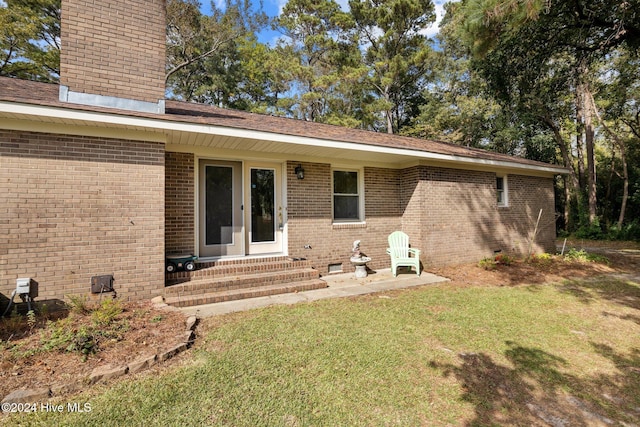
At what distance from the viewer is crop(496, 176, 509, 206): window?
9.46 m

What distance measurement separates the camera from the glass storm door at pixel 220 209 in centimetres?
627

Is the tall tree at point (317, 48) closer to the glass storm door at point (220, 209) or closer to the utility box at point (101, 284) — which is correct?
the glass storm door at point (220, 209)

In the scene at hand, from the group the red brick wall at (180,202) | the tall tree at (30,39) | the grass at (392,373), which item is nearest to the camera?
the grass at (392,373)

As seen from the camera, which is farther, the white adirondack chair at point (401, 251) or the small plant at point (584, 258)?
the small plant at point (584, 258)

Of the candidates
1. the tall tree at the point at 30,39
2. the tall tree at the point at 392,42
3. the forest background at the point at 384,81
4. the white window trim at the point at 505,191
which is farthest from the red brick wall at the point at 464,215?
the tall tree at the point at 30,39

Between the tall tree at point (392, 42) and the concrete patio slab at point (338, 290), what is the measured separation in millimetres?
14864

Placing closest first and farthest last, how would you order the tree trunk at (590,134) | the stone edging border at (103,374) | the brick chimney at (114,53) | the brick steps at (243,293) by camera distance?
the stone edging border at (103,374) → the brick chimney at (114,53) → the brick steps at (243,293) → the tree trunk at (590,134)

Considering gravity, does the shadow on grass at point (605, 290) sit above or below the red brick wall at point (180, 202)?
below

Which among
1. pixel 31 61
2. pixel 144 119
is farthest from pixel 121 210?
pixel 31 61

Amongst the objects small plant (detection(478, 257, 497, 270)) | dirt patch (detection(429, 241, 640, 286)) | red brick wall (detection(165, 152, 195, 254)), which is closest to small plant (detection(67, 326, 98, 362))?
red brick wall (detection(165, 152, 195, 254))

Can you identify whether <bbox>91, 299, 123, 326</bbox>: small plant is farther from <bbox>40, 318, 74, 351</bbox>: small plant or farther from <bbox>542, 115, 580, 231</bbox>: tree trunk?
<bbox>542, 115, 580, 231</bbox>: tree trunk

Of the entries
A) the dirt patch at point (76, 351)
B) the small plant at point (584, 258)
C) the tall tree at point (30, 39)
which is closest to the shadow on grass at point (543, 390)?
the dirt patch at point (76, 351)

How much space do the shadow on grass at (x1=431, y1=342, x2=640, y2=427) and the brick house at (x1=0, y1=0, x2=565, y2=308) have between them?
3.59 m

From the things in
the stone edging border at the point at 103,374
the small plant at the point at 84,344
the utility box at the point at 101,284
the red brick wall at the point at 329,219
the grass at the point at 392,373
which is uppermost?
the red brick wall at the point at 329,219
